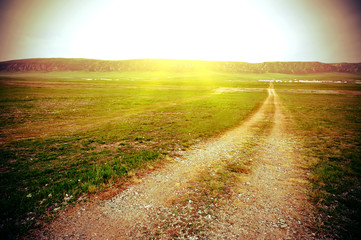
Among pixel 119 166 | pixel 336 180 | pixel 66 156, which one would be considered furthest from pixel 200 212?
pixel 66 156

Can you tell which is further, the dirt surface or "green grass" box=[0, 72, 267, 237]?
"green grass" box=[0, 72, 267, 237]

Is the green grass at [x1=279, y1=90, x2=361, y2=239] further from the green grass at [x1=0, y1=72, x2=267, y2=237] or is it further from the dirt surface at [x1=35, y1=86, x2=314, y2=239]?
the green grass at [x1=0, y1=72, x2=267, y2=237]

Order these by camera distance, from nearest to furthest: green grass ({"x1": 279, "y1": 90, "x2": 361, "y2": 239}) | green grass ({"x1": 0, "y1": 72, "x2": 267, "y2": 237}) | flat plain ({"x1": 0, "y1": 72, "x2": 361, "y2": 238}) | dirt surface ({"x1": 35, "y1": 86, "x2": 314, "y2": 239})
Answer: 1. dirt surface ({"x1": 35, "y1": 86, "x2": 314, "y2": 239})
2. green grass ({"x1": 279, "y1": 90, "x2": 361, "y2": 239})
3. flat plain ({"x1": 0, "y1": 72, "x2": 361, "y2": 238})
4. green grass ({"x1": 0, "y1": 72, "x2": 267, "y2": 237})

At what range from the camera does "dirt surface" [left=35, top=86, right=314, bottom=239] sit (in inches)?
190

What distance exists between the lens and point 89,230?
4930 millimetres

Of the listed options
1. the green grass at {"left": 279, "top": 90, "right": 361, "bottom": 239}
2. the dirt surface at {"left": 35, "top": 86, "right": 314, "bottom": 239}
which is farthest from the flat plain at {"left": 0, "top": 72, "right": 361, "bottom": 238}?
the dirt surface at {"left": 35, "top": 86, "right": 314, "bottom": 239}

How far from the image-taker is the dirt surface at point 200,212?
4.83 m

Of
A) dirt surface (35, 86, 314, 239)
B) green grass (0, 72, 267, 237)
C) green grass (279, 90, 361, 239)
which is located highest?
green grass (0, 72, 267, 237)

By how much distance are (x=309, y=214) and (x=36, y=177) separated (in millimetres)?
12744

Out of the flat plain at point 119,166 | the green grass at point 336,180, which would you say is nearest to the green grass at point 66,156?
the flat plain at point 119,166

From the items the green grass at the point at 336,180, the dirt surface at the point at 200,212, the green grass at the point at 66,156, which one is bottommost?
the dirt surface at the point at 200,212

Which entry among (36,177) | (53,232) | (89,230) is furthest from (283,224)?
(36,177)

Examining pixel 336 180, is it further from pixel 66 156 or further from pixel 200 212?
pixel 66 156

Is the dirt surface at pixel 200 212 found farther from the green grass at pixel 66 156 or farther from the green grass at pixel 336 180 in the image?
the green grass at pixel 66 156
